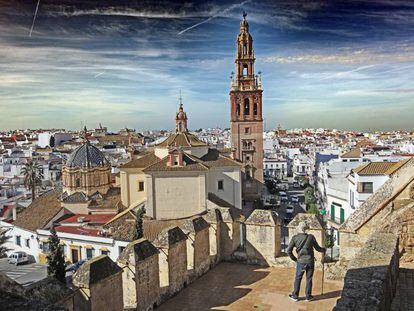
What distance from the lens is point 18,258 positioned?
29.0 meters

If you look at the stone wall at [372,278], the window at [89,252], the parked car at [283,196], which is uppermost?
the stone wall at [372,278]

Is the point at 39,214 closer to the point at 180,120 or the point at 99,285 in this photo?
the point at 180,120

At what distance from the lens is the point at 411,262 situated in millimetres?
6527

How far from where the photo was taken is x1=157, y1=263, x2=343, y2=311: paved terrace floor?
7.01 metres

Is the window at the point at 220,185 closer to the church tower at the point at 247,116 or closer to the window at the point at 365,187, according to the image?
the window at the point at 365,187

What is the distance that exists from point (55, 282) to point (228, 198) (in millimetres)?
23240

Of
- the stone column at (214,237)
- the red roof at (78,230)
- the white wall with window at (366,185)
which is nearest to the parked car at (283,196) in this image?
the white wall with window at (366,185)

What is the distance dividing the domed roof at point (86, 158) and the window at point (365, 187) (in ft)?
68.7

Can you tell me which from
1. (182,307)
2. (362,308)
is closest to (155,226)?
(182,307)

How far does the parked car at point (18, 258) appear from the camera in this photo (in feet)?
95.0

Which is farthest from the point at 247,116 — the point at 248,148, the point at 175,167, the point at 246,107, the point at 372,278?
the point at 372,278

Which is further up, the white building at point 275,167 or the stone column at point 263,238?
Result: the stone column at point 263,238

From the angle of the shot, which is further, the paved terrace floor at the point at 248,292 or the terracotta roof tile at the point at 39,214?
the terracotta roof tile at the point at 39,214

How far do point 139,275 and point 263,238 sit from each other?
3.33m
